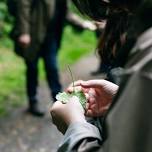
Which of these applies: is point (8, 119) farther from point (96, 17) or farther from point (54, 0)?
point (96, 17)

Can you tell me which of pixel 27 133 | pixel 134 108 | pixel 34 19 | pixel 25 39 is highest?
pixel 134 108

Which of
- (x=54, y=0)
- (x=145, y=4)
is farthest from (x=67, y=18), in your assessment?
(x=145, y=4)

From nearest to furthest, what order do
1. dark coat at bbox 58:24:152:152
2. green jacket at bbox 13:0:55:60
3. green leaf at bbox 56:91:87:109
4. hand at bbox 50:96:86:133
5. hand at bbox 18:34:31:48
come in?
dark coat at bbox 58:24:152:152
hand at bbox 50:96:86:133
green leaf at bbox 56:91:87:109
green jacket at bbox 13:0:55:60
hand at bbox 18:34:31:48

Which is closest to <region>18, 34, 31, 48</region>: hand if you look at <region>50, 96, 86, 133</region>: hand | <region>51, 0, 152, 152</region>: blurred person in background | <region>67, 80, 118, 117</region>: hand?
<region>67, 80, 118, 117</region>: hand

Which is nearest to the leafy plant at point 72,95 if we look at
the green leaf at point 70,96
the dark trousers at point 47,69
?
the green leaf at point 70,96

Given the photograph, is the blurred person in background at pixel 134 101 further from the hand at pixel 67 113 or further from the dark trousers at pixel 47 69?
the dark trousers at pixel 47 69

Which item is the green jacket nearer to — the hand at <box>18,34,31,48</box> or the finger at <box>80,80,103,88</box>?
the hand at <box>18,34,31,48</box>

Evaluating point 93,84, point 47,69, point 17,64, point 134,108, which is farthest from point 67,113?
point 17,64

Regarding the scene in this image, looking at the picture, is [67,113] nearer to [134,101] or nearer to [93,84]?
[93,84]
